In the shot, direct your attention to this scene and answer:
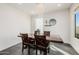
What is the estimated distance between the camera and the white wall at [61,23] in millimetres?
2359

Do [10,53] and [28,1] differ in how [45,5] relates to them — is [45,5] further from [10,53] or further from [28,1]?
[10,53]

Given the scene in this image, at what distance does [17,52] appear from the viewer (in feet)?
7.26

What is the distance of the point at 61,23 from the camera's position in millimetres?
2420

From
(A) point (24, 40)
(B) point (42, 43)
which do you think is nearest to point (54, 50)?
(B) point (42, 43)

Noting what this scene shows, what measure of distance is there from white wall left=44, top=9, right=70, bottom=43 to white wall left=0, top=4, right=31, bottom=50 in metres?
0.58

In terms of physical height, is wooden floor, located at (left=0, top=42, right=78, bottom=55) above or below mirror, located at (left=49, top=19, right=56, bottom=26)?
below

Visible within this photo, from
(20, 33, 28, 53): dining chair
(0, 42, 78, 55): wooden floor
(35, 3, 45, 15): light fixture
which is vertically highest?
(35, 3, 45, 15): light fixture

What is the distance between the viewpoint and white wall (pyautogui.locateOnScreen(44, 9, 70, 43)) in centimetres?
236

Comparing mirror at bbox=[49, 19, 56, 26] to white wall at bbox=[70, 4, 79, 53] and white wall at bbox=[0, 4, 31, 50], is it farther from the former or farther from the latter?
white wall at bbox=[0, 4, 31, 50]

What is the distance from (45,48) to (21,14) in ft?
3.69

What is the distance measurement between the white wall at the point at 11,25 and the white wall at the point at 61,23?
58 cm

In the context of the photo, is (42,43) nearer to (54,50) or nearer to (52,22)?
(54,50)

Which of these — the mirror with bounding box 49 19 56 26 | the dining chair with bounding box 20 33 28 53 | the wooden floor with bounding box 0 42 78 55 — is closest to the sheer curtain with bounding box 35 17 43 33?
the mirror with bounding box 49 19 56 26

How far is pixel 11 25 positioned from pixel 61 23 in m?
1.35
